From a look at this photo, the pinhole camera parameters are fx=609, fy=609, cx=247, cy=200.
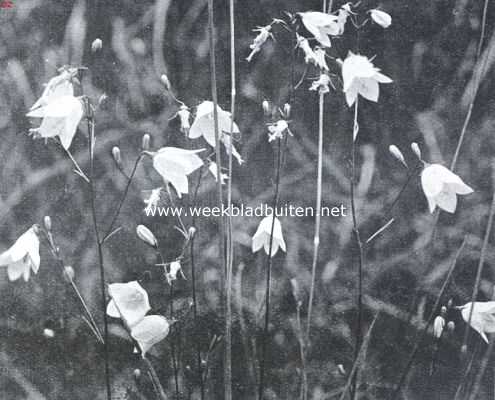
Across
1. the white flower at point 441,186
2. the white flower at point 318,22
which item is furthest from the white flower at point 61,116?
the white flower at point 441,186

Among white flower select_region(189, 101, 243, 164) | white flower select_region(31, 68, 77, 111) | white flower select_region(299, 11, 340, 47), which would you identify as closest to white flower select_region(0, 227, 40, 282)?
white flower select_region(31, 68, 77, 111)

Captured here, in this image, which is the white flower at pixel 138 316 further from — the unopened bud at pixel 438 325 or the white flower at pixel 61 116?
the unopened bud at pixel 438 325

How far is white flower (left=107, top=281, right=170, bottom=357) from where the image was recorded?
218 cm

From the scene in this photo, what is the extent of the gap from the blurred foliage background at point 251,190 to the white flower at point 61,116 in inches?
23.7

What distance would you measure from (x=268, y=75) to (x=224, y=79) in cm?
18

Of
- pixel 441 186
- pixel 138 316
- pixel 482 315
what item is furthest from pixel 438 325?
pixel 138 316

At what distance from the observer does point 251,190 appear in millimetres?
2520

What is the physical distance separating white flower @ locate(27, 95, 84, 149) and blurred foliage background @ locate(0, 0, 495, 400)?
1.98 ft

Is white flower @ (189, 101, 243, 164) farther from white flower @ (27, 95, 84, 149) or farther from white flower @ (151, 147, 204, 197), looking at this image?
white flower @ (27, 95, 84, 149)

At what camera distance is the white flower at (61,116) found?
6.18 feet

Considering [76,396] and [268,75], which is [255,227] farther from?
[76,396]

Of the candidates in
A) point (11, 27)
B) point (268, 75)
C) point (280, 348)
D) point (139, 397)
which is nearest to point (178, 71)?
point (268, 75)

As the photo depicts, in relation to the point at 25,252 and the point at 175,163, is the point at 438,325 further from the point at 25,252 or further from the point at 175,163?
the point at 25,252

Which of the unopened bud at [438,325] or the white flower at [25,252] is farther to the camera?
the unopened bud at [438,325]
